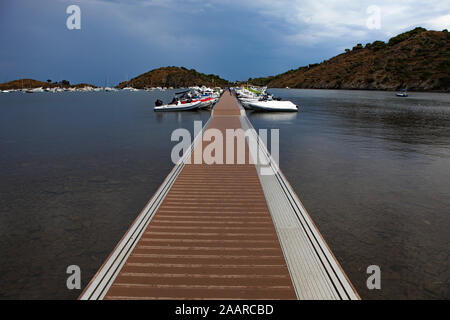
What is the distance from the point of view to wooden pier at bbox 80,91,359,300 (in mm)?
4027

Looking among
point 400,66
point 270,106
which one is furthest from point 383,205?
point 400,66

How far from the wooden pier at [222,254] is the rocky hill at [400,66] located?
410 feet

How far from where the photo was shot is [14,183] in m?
10.3

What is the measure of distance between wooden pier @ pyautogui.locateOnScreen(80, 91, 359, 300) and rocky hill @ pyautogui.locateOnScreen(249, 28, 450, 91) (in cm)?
12497

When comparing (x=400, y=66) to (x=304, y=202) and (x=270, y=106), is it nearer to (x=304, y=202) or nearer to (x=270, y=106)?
(x=270, y=106)

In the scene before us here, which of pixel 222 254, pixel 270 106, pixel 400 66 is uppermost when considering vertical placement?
pixel 400 66

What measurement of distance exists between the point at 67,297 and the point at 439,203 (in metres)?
9.55

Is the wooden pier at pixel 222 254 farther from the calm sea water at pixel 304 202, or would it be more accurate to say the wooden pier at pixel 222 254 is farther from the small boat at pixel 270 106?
the small boat at pixel 270 106

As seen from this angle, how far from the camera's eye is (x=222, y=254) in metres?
4.90

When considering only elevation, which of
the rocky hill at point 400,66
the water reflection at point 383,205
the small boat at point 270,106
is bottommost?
the water reflection at point 383,205

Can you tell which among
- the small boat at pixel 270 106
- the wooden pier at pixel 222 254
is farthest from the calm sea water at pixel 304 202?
the small boat at pixel 270 106

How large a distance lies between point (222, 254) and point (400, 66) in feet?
486

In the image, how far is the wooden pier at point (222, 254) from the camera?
4.03m
